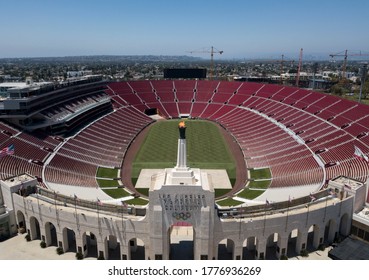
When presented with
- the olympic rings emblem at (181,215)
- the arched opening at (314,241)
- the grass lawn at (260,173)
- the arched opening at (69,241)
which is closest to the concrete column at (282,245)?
the arched opening at (314,241)

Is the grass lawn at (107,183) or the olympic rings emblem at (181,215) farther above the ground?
the olympic rings emblem at (181,215)

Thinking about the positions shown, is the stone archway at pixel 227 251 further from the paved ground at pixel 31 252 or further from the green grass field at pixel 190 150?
the green grass field at pixel 190 150

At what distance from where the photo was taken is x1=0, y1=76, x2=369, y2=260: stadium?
29766 millimetres

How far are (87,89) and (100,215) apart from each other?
2669 inches

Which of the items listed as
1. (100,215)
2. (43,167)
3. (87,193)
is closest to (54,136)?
(43,167)

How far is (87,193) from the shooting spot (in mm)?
45375

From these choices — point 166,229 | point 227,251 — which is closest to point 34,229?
point 166,229

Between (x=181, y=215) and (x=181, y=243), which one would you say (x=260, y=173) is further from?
(x=181, y=215)

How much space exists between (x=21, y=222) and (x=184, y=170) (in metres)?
20.1

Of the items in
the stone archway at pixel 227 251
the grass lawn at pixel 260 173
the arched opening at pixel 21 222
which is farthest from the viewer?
the grass lawn at pixel 260 173

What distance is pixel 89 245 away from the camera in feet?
108

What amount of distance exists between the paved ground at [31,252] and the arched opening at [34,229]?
2.22 ft

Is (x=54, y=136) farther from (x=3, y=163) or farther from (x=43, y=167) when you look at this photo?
(x=3, y=163)

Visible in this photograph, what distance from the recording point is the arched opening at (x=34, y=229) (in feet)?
110
